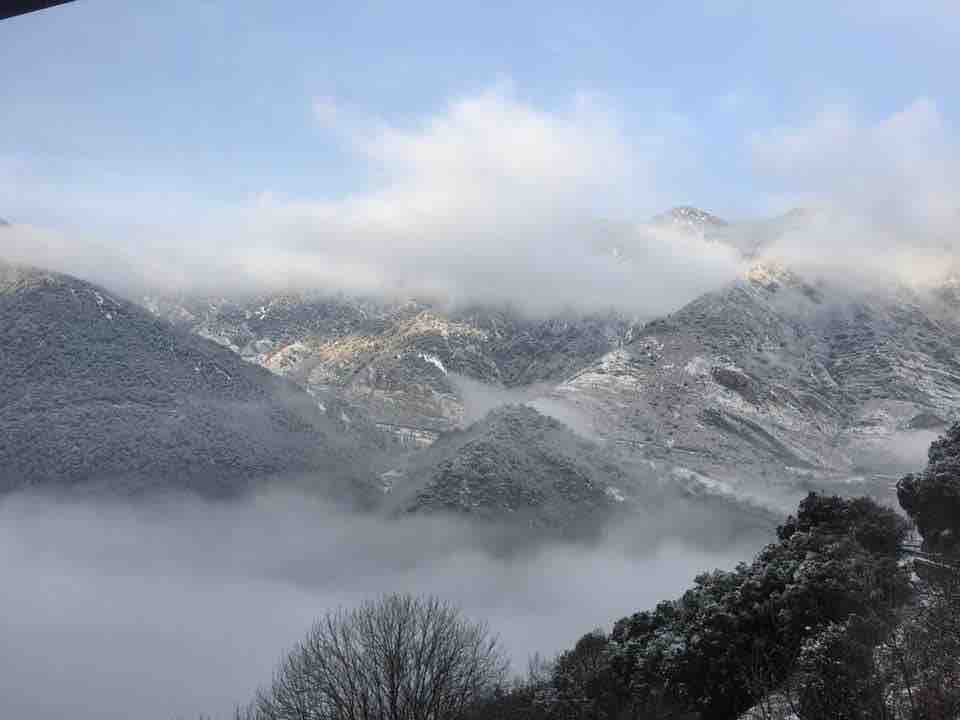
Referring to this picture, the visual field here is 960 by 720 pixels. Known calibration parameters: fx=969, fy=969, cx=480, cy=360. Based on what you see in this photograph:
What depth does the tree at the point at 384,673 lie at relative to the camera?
30422 mm

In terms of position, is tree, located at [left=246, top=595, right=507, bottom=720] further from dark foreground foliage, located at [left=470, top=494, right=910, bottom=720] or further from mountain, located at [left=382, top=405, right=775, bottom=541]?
mountain, located at [left=382, top=405, right=775, bottom=541]

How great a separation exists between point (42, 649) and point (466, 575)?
6134 centimetres

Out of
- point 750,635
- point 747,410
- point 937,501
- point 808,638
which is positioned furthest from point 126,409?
point 808,638

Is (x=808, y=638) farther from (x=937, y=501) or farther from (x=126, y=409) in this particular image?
(x=126, y=409)

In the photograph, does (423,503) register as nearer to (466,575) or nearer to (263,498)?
(466,575)

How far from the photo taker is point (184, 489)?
16575 centimetres

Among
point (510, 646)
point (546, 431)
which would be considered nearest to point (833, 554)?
point (510, 646)

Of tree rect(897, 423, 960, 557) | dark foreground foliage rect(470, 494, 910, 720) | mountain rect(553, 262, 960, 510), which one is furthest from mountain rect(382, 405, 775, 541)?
dark foreground foliage rect(470, 494, 910, 720)

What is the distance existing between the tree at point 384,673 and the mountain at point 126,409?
454ft

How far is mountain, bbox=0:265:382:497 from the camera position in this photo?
16000cm

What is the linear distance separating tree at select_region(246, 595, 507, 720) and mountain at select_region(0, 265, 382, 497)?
138 m

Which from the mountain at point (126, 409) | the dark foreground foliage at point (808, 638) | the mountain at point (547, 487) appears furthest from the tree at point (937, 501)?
the mountain at point (126, 409)

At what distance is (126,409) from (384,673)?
5700 inches

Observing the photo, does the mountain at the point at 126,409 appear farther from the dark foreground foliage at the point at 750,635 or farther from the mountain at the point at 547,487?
the dark foreground foliage at the point at 750,635
